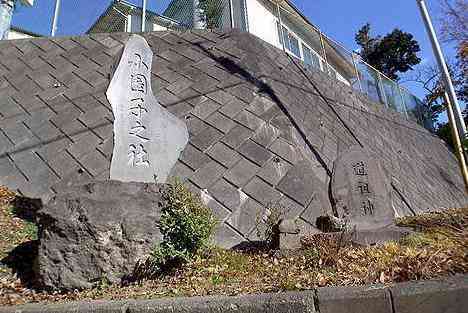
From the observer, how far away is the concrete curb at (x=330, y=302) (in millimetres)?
2168

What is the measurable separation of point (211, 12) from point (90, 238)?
9.65m

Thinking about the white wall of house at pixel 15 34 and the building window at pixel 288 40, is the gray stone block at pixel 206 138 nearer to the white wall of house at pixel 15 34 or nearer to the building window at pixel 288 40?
the building window at pixel 288 40

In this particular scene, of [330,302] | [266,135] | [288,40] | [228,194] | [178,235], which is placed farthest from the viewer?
[288,40]

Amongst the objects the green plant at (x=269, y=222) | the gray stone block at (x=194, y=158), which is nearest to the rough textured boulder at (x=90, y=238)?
the green plant at (x=269, y=222)

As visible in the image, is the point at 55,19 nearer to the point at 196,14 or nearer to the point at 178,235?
the point at 196,14

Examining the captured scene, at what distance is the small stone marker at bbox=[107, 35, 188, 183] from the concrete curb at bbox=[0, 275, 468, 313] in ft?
6.96

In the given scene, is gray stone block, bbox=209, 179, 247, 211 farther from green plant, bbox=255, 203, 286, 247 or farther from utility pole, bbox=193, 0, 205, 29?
utility pole, bbox=193, 0, 205, 29

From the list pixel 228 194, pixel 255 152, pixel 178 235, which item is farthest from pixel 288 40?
pixel 178 235

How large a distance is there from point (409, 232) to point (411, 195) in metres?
4.85

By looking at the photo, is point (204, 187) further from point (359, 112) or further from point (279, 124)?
point (359, 112)

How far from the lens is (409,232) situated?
4.58 meters

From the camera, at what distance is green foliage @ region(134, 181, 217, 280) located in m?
3.73

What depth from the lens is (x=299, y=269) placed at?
11.6 feet

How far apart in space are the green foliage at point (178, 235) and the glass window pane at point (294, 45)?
969cm
